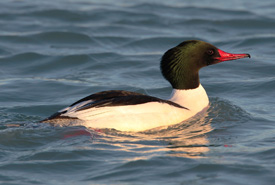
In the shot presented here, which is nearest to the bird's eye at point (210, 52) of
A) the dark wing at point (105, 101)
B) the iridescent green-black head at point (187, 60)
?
the iridescent green-black head at point (187, 60)

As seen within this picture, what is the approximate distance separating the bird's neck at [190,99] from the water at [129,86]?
0.18m

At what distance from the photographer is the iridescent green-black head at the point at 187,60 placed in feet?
26.9

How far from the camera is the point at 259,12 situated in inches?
622

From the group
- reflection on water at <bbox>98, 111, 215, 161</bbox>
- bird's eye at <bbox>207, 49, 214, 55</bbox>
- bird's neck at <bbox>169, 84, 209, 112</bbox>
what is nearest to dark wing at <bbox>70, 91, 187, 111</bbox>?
reflection on water at <bbox>98, 111, 215, 161</bbox>

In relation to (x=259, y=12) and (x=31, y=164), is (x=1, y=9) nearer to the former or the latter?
(x=259, y=12)

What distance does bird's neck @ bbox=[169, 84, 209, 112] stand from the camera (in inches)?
325

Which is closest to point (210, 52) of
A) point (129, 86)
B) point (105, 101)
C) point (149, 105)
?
point (149, 105)

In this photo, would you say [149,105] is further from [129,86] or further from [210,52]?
[129,86]

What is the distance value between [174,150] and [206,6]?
10284mm

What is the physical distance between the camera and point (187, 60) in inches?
325

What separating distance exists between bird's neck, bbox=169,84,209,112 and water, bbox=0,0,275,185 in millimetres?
176

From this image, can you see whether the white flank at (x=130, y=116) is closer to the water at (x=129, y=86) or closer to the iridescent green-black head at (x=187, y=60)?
the water at (x=129, y=86)

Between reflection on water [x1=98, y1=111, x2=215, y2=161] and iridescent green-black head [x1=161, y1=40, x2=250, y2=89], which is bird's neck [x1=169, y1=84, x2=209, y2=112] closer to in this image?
iridescent green-black head [x1=161, y1=40, x2=250, y2=89]

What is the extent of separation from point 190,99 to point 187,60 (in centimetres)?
57
